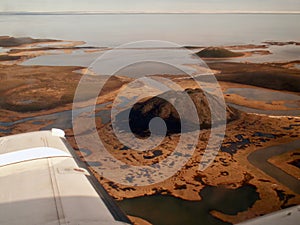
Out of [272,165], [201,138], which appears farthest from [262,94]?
[272,165]

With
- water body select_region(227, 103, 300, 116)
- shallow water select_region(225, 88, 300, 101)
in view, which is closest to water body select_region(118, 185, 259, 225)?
water body select_region(227, 103, 300, 116)

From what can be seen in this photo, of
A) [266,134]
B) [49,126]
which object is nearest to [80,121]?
[49,126]

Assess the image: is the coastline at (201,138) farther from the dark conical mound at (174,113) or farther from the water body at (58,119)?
the dark conical mound at (174,113)

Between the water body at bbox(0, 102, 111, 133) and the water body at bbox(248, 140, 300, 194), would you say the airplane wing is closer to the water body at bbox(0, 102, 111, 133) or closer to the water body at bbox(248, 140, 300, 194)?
the water body at bbox(248, 140, 300, 194)

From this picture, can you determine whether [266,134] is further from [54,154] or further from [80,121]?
[54,154]

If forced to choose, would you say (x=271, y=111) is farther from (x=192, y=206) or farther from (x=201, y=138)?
(x=192, y=206)

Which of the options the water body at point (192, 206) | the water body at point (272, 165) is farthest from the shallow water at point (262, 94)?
the water body at point (192, 206)
